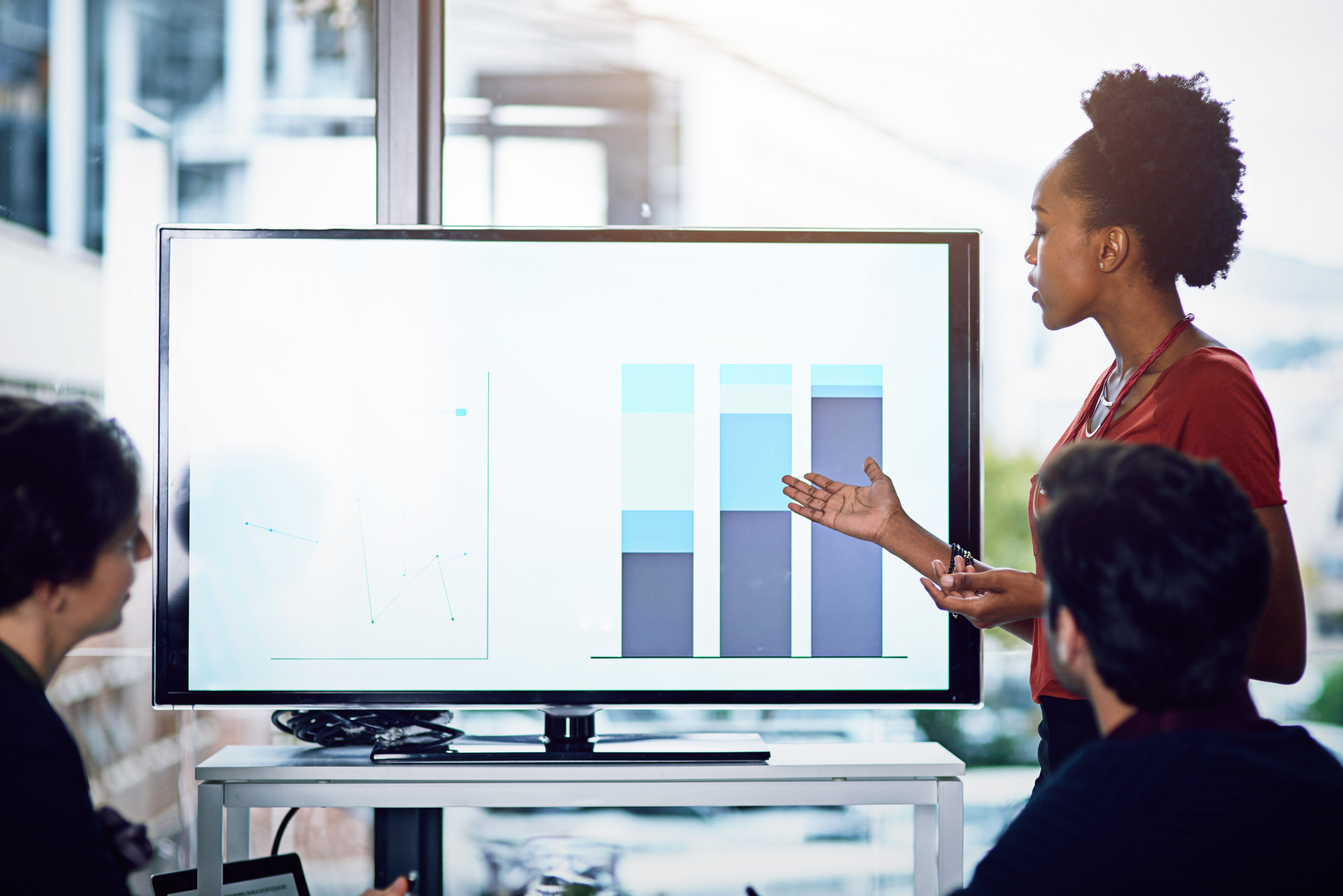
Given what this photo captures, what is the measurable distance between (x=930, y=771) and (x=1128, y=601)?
0.80 meters

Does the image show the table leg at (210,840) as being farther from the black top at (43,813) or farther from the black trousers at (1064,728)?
the black trousers at (1064,728)

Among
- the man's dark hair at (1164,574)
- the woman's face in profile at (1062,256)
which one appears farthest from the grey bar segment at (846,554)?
the man's dark hair at (1164,574)

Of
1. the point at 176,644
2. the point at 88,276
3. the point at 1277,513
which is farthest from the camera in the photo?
the point at 88,276

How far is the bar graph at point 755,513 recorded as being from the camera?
5.86 feet

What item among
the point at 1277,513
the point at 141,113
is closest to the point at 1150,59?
the point at 1277,513

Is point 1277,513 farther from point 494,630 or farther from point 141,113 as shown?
point 141,113

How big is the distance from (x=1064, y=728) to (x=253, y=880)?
4.51ft

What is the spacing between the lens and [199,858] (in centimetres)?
162

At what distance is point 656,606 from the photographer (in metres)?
1.78

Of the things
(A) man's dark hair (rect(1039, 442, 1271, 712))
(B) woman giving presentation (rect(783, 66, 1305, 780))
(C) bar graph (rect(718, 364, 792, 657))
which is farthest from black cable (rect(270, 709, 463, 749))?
(A) man's dark hair (rect(1039, 442, 1271, 712))

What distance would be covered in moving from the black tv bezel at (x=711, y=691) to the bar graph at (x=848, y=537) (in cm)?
13

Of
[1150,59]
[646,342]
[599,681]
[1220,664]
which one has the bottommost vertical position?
[599,681]

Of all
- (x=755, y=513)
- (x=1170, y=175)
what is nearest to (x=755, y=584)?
(x=755, y=513)

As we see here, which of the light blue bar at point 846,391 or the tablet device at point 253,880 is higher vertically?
the light blue bar at point 846,391
